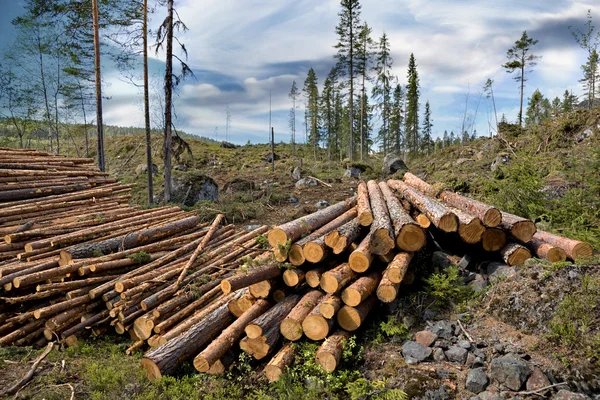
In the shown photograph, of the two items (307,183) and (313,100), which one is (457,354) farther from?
(313,100)

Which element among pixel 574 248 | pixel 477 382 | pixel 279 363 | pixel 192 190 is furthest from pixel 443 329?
pixel 192 190

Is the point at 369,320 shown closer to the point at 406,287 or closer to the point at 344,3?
the point at 406,287

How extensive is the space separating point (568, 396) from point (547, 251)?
263 centimetres

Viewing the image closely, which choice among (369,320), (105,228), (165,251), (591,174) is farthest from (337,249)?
(591,174)

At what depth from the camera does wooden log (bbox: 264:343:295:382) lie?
412cm

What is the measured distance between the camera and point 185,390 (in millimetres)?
4125

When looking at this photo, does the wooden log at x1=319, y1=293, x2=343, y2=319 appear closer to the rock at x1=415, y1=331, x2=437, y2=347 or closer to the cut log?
the rock at x1=415, y1=331, x2=437, y2=347

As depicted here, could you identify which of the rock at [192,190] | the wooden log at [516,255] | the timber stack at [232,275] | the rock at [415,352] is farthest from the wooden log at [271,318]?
the rock at [192,190]

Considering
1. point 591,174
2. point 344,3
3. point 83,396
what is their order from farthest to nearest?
1. point 344,3
2. point 591,174
3. point 83,396

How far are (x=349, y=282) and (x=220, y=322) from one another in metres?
2.11

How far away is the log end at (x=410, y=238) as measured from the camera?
5184 mm

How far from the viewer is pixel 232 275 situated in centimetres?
630

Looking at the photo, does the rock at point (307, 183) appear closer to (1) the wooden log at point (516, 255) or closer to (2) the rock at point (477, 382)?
(1) the wooden log at point (516, 255)

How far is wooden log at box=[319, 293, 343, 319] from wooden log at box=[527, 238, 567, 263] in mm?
3469
